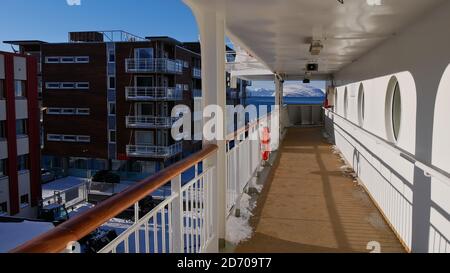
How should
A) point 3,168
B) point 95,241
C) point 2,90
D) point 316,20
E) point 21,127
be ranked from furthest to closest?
1. point 21,127
2. point 3,168
3. point 2,90
4. point 95,241
5. point 316,20

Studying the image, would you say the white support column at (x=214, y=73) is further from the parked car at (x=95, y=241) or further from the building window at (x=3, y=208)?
the building window at (x=3, y=208)

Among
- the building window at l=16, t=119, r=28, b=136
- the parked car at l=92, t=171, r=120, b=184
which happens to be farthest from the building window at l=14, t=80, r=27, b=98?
the parked car at l=92, t=171, r=120, b=184

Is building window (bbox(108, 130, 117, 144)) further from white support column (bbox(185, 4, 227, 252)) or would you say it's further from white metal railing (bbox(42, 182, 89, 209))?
white support column (bbox(185, 4, 227, 252))

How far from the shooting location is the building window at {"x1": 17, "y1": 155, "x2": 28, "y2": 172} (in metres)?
18.2

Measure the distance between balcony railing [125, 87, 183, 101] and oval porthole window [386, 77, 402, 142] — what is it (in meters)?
19.3

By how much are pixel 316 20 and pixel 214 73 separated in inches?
48.6

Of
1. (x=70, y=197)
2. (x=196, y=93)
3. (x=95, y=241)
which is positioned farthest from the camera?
(x=196, y=93)

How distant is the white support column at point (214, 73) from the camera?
120 inches

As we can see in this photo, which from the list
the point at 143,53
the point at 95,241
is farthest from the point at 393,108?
the point at 143,53

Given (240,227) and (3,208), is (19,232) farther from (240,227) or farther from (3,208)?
(3,208)

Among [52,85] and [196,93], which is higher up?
[52,85]

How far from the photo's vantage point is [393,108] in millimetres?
4379
